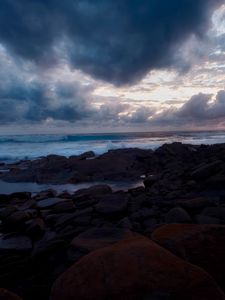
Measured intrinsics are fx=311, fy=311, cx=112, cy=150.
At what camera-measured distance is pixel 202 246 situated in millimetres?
2586

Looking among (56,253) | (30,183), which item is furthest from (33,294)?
(30,183)

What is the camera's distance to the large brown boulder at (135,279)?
2.07 metres

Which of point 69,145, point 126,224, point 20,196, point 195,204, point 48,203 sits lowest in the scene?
point 69,145

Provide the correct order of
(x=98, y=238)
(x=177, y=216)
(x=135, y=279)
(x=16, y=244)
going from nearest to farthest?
(x=135, y=279)
(x=98, y=238)
(x=16, y=244)
(x=177, y=216)

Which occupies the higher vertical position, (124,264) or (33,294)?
(124,264)

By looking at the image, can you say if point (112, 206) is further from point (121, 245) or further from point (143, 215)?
point (121, 245)

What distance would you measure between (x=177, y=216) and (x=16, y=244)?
2.19 m

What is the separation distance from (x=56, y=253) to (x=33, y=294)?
2.49ft

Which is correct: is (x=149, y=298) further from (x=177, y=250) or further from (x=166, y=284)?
(x=177, y=250)

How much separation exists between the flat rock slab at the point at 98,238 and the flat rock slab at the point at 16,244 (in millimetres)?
991

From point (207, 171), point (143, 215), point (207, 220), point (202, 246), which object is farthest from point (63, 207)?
point (202, 246)

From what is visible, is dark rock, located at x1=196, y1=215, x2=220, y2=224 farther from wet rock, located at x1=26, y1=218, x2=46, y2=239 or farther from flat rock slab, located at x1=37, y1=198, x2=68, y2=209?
flat rock slab, located at x1=37, y1=198, x2=68, y2=209

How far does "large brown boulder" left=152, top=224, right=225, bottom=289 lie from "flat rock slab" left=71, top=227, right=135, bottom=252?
1.84ft

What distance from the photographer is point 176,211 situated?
14.2 ft
